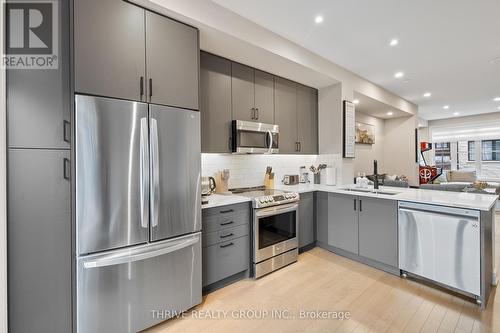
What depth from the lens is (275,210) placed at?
9.04 ft

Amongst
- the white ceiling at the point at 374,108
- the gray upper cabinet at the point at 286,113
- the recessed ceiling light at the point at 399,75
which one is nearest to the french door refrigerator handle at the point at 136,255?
the gray upper cabinet at the point at 286,113

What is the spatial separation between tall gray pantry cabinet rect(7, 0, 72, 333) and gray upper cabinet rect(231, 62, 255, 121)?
1724mm

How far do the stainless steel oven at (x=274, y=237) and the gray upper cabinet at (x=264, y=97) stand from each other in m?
1.24

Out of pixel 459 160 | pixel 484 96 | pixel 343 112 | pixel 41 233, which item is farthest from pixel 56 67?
pixel 459 160

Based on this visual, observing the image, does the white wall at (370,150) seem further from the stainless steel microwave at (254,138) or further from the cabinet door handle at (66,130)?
the cabinet door handle at (66,130)

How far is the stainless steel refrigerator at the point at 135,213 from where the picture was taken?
1561 millimetres

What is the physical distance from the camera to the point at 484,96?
211 inches

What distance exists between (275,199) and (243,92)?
4.66 ft

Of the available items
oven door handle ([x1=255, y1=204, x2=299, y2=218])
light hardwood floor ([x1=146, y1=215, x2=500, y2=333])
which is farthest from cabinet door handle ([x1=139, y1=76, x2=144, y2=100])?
light hardwood floor ([x1=146, y1=215, x2=500, y2=333])

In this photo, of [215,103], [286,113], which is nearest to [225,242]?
[215,103]

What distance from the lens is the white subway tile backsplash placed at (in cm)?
305

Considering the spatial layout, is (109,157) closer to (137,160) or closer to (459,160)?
(137,160)

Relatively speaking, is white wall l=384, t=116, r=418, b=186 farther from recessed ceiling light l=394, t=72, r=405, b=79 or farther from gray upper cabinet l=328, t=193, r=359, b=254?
gray upper cabinet l=328, t=193, r=359, b=254

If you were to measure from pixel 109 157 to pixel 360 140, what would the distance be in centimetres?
530
